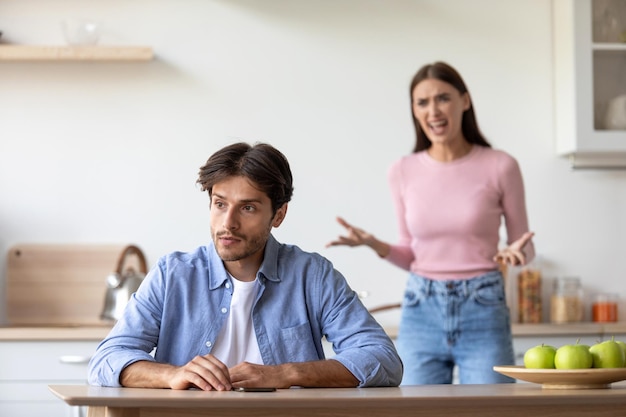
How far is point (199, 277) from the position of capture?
6.62 ft

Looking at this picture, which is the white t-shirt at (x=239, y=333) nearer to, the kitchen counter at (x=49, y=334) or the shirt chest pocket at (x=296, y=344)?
the shirt chest pocket at (x=296, y=344)

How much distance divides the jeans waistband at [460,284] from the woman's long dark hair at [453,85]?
378 millimetres

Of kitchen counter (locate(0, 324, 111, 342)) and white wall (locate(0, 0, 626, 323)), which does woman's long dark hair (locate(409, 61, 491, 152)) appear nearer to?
Result: white wall (locate(0, 0, 626, 323))

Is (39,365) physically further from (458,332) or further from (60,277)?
(458,332)

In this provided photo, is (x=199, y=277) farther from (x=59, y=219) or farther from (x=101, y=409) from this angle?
(x=59, y=219)

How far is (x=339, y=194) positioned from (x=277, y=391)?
228 cm

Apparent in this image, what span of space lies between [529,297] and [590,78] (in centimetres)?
80

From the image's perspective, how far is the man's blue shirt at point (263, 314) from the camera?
1.94 m

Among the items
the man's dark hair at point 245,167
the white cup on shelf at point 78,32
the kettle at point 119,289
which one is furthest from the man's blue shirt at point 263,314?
the white cup on shelf at point 78,32

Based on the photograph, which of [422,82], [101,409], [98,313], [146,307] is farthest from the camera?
[98,313]

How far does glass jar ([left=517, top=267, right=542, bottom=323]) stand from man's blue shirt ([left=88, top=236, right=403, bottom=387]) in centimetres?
184

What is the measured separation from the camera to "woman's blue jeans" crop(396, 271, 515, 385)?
2.61 meters

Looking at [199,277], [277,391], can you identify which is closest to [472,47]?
[199,277]

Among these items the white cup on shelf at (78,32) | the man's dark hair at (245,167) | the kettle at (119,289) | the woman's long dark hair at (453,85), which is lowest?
the kettle at (119,289)
